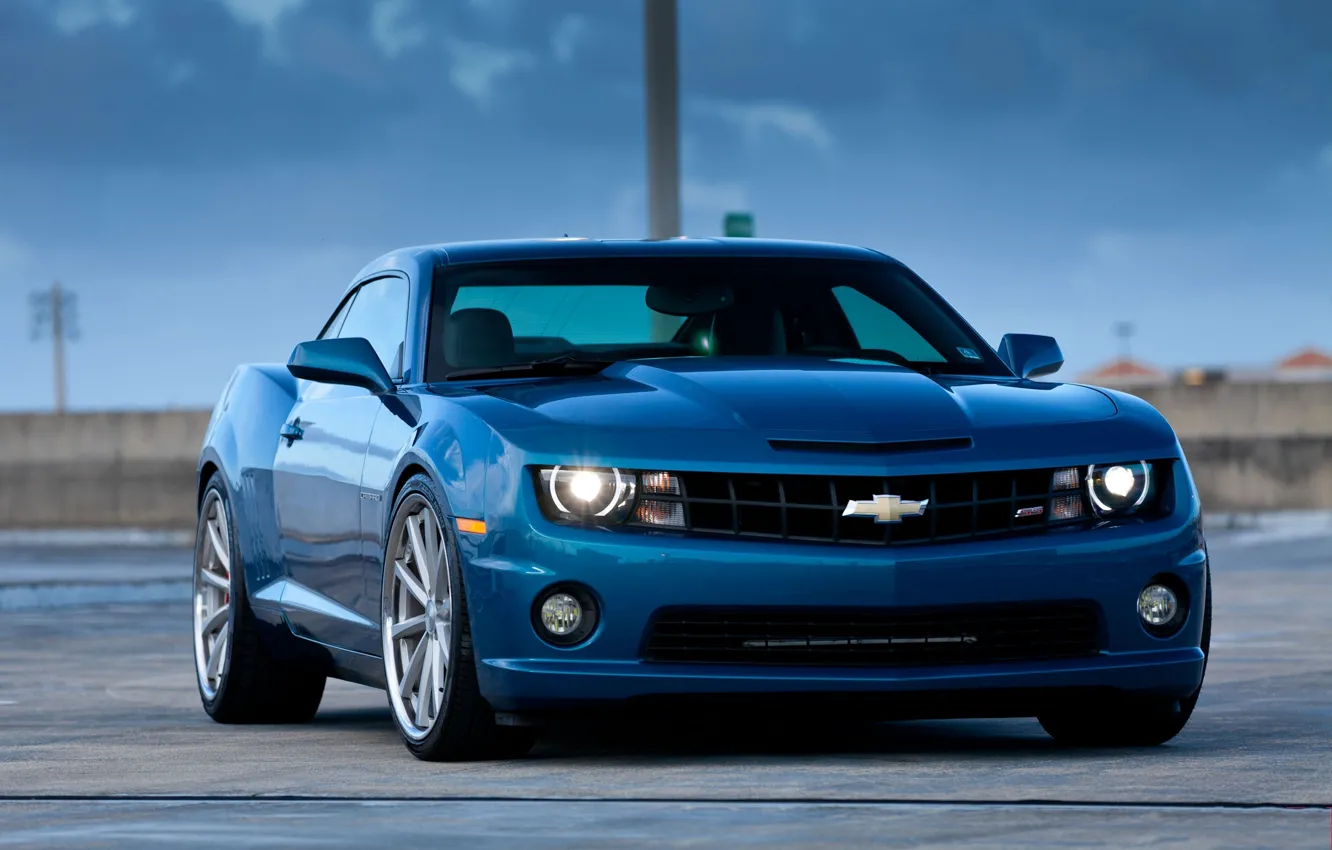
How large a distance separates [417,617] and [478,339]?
3.17 ft

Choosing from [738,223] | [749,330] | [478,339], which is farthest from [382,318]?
[738,223]

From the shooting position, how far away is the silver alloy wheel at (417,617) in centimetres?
712

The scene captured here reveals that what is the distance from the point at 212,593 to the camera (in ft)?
31.5

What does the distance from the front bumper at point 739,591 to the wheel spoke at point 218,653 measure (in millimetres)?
2672

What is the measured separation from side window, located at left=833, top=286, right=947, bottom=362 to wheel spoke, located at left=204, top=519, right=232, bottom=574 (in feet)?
7.88

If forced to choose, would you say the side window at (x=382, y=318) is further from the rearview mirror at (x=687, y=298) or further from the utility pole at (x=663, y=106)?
the utility pole at (x=663, y=106)

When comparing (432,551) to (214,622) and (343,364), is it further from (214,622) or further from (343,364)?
(214,622)

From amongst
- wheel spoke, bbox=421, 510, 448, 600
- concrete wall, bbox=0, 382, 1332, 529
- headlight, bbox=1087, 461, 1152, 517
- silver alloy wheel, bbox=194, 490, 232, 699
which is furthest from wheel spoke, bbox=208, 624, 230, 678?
concrete wall, bbox=0, 382, 1332, 529

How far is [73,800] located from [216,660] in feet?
9.99

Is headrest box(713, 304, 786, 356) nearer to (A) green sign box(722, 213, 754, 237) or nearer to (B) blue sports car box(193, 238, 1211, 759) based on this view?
(B) blue sports car box(193, 238, 1211, 759)

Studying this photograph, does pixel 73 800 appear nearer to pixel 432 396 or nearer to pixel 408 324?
pixel 432 396

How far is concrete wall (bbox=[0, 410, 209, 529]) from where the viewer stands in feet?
114

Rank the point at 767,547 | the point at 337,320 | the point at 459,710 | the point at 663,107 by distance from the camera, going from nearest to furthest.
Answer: the point at 767,547 → the point at 459,710 → the point at 337,320 → the point at 663,107

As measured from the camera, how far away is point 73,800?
21.0 ft
